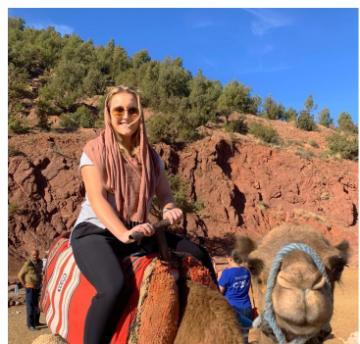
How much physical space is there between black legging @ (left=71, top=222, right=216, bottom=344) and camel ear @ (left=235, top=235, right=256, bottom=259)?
955 millimetres

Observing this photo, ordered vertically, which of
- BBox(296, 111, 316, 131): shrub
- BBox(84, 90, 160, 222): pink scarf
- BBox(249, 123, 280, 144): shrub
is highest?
BBox(296, 111, 316, 131): shrub

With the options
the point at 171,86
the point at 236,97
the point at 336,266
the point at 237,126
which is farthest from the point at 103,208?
the point at 236,97

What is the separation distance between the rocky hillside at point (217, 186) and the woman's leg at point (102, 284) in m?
15.1

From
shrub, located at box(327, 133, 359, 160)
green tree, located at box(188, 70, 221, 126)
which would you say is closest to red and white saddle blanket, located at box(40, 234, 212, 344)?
green tree, located at box(188, 70, 221, 126)

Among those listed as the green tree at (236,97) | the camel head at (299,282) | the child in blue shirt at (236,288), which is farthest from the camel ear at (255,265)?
the green tree at (236,97)

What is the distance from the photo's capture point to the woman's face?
3.48 m

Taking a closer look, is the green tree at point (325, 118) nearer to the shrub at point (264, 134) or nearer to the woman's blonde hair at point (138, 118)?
the shrub at point (264, 134)

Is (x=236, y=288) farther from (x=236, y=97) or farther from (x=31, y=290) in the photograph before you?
(x=236, y=97)

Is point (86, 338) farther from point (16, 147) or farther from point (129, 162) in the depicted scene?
point (16, 147)

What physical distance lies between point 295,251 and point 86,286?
1572 millimetres

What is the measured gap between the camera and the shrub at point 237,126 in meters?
32.3

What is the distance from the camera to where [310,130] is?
135ft

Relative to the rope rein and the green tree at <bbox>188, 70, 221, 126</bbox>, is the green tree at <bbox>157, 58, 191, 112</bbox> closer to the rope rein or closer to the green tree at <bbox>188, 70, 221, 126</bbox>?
the green tree at <bbox>188, 70, 221, 126</bbox>

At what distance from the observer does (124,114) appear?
348 centimetres
